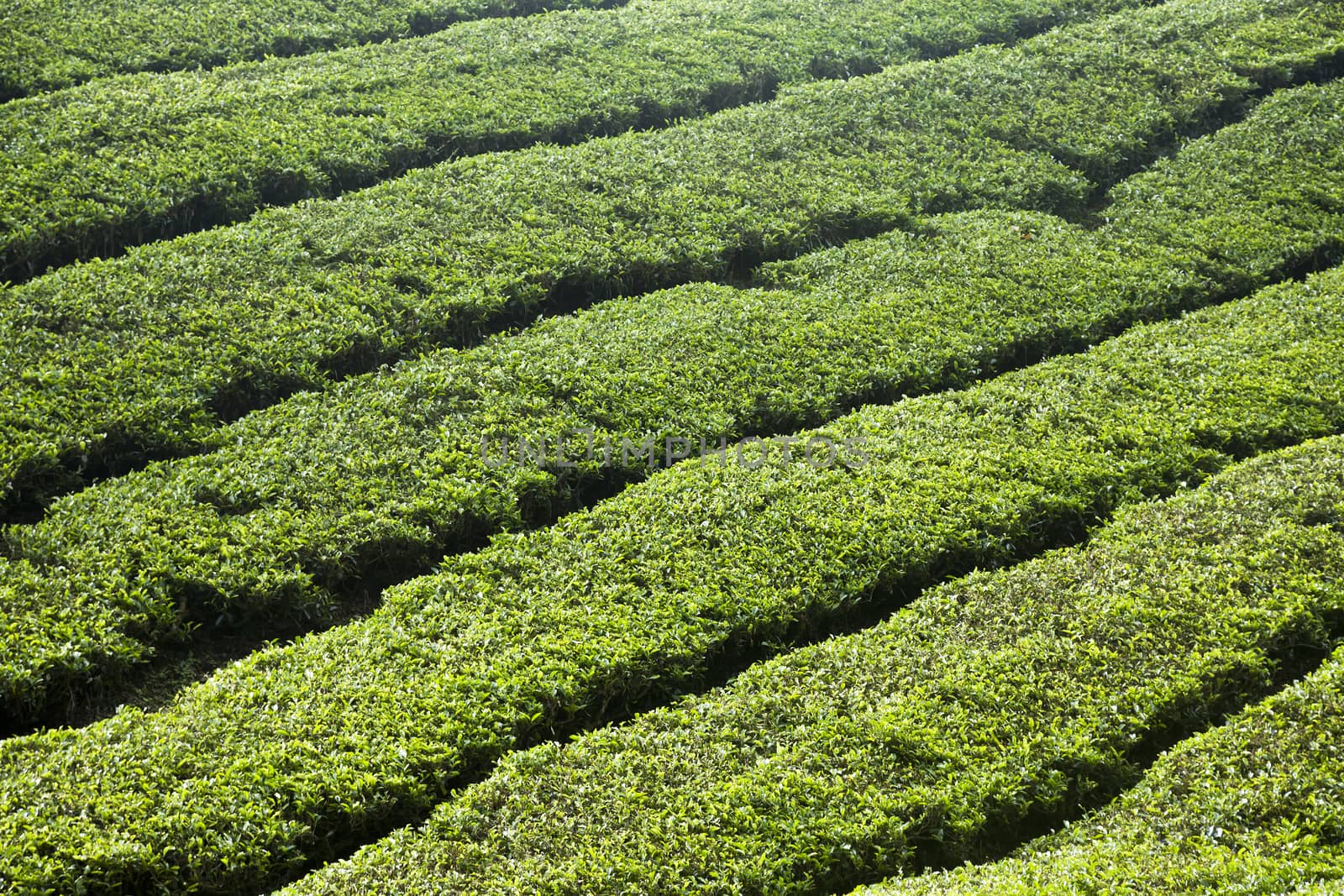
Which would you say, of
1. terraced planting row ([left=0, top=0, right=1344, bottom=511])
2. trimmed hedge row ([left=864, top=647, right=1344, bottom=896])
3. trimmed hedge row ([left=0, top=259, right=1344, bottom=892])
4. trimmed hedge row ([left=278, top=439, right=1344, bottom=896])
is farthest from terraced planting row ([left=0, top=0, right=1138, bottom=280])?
trimmed hedge row ([left=864, top=647, right=1344, bottom=896])

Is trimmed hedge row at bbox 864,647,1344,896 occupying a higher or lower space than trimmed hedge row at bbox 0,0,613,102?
lower

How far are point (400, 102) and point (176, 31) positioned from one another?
4.42 meters

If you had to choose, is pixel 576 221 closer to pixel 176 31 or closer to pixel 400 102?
pixel 400 102

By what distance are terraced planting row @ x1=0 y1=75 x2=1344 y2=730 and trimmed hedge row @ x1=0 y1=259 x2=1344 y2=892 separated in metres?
0.65

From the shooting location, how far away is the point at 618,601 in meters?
8.82

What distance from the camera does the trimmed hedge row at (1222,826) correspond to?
628 centimetres

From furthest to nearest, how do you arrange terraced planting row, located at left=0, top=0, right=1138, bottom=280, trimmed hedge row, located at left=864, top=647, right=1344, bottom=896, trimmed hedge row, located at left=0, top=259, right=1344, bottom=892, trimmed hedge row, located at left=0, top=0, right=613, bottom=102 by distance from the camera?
trimmed hedge row, located at left=0, top=0, right=613, bottom=102, terraced planting row, located at left=0, top=0, right=1138, bottom=280, trimmed hedge row, located at left=0, top=259, right=1344, bottom=892, trimmed hedge row, located at left=864, top=647, right=1344, bottom=896

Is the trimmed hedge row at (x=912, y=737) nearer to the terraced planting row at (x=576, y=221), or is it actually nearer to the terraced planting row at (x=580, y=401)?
the terraced planting row at (x=580, y=401)

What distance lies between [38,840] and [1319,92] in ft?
62.3

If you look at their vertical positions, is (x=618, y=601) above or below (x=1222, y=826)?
above

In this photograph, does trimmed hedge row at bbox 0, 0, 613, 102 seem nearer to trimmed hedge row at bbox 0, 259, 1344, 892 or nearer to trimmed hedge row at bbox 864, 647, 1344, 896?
trimmed hedge row at bbox 0, 259, 1344, 892

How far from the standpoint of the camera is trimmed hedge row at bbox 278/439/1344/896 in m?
6.87

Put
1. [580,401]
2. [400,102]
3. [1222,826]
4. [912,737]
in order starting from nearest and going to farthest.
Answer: [1222,826] < [912,737] < [580,401] < [400,102]

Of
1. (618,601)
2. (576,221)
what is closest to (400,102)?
(576,221)
